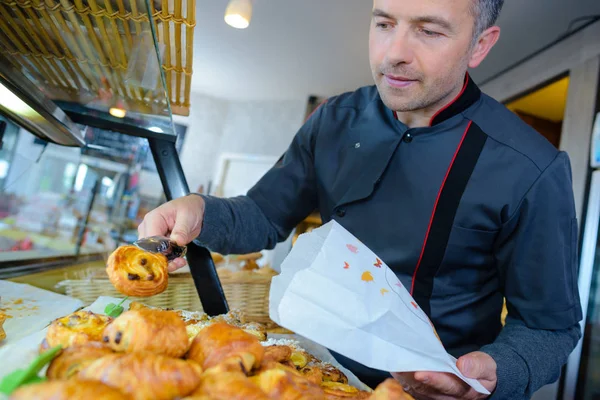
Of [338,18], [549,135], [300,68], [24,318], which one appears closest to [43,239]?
[24,318]

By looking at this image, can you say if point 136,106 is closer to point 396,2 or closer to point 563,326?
point 396,2

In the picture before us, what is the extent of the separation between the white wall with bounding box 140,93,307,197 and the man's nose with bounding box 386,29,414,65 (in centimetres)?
649

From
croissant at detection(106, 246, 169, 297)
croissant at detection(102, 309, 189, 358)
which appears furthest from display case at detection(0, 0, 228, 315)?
croissant at detection(102, 309, 189, 358)

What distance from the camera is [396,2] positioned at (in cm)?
108

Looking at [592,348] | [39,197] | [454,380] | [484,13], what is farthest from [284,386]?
[592,348]

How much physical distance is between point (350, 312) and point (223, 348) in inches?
8.5

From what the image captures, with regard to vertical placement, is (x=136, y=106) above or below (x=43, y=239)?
above

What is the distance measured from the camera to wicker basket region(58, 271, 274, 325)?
1390mm

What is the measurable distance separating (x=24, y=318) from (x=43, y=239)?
119 centimetres

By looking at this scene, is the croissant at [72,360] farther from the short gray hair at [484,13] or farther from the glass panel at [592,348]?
the glass panel at [592,348]

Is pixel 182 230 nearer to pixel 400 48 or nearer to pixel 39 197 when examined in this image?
pixel 400 48

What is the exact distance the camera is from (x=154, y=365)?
502 millimetres

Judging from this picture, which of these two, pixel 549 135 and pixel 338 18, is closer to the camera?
pixel 338 18

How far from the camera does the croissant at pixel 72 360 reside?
1.70ft
